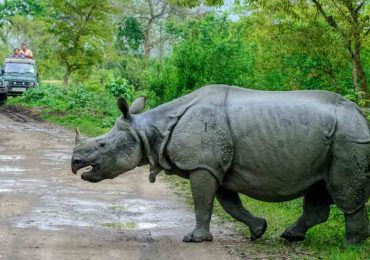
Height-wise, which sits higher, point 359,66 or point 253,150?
point 359,66

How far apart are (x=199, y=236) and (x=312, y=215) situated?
1.19 meters

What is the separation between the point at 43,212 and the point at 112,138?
2292 mm

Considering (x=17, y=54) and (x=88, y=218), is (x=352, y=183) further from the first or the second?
(x=17, y=54)

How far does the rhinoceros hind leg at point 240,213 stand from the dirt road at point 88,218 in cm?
27

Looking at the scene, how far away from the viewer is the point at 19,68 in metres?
37.2

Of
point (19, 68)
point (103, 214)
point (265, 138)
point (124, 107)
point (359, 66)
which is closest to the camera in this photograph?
point (265, 138)

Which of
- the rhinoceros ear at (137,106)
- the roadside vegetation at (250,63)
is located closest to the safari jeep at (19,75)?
the roadside vegetation at (250,63)

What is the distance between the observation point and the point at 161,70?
818 inches

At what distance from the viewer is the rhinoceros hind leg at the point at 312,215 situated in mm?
7910

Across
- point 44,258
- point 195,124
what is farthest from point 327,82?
point 44,258

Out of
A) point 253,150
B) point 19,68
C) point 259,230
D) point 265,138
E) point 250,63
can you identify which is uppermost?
point 265,138

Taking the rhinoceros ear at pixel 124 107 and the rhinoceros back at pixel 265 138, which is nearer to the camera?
the rhinoceros back at pixel 265 138

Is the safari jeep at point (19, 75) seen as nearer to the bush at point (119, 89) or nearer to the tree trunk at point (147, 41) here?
the bush at point (119, 89)

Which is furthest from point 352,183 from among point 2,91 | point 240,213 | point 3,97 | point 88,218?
point 3,97
